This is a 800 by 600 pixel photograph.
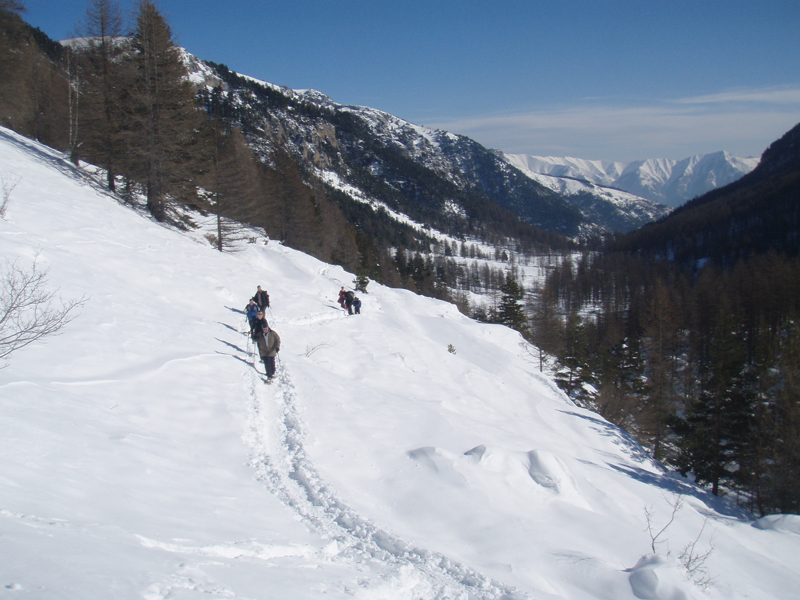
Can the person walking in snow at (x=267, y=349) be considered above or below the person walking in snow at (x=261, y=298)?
below

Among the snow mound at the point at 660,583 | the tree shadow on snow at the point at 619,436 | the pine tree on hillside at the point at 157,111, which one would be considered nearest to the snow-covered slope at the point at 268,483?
the snow mound at the point at 660,583

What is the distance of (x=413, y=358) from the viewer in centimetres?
1909

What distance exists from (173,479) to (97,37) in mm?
27638

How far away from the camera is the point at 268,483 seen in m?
6.63

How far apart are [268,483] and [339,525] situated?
1.49 meters

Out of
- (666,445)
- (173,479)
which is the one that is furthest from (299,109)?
(173,479)

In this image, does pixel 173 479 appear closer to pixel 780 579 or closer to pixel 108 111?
pixel 780 579

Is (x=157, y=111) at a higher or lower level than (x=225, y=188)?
higher

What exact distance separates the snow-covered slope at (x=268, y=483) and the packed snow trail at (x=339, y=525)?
0.03m

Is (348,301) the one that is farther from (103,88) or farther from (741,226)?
(741,226)

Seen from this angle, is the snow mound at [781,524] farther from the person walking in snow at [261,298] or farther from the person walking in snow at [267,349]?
the person walking in snow at [261,298]

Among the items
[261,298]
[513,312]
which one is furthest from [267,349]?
[513,312]

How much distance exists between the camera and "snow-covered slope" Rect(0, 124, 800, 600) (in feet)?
13.2

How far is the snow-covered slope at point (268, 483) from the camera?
4.01 m
